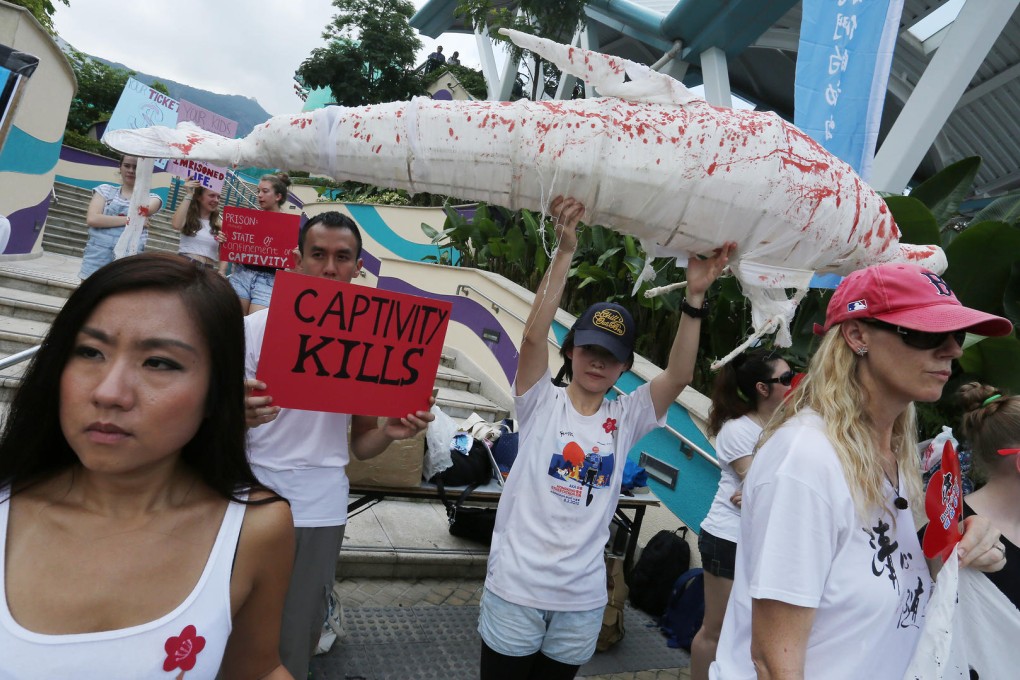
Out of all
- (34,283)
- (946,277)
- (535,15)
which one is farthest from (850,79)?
(535,15)

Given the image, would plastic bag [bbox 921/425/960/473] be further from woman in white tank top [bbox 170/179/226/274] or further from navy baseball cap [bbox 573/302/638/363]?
woman in white tank top [bbox 170/179/226/274]

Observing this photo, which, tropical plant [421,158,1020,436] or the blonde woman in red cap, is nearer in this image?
the blonde woman in red cap

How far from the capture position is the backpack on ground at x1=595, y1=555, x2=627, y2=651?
3.63m

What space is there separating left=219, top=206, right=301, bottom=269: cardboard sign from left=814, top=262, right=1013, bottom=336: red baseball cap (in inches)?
127

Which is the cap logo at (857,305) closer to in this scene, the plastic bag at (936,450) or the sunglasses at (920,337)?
the sunglasses at (920,337)

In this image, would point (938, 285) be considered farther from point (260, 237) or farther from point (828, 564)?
point (260, 237)

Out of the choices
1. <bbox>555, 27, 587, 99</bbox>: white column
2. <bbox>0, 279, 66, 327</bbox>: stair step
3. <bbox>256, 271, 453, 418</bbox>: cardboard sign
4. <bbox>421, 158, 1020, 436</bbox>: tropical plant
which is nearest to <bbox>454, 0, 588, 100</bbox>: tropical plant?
<bbox>555, 27, 587, 99</bbox>: white column

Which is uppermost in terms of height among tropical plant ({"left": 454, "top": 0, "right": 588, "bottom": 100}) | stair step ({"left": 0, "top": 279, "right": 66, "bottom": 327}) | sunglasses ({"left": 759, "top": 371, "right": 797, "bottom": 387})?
tropical plant ({"left": 454, "top": 0, "right": 588, "bottom": 100})

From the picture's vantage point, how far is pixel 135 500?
1.12 m

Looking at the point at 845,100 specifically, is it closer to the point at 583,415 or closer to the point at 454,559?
the point at 583,415

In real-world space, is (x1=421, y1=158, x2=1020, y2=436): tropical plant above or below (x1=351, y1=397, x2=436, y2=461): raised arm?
above

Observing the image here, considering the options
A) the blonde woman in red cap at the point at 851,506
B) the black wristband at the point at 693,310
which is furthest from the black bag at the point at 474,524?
the blonde woman in red cap at the point at 851,506

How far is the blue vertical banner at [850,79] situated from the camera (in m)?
4.54

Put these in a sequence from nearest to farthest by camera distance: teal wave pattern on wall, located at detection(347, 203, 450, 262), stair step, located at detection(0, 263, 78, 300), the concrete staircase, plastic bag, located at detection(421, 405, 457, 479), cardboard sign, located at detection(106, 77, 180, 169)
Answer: plastic bag, located at detection(421, 405, 457, 479) < cardboard sign, located at detection(106, 77, 180, 169) < stair step, located at detection(0, 263, 78, 300) < the concrete staircase < teal wave pattern on wall, located at detection(347, 203, 450, 262)
